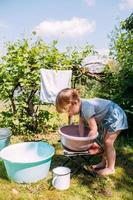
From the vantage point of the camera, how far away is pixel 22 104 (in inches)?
226

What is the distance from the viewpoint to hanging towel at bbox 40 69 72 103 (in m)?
5.52

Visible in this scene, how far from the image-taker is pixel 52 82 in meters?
5.59

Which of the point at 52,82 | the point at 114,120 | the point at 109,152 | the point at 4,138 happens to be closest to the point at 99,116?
the point at 114,120

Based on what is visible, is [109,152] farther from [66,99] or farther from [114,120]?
[66,99]

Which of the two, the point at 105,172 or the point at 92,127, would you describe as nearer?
the point at 92,127

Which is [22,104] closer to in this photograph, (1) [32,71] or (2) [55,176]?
(1) [32,71]

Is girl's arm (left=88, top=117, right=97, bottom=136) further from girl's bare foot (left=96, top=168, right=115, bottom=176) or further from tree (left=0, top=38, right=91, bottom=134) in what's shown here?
tree (left=0, top=38, right=91, bottom=134)

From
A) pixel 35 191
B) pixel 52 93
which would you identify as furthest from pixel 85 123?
pixel 52 93

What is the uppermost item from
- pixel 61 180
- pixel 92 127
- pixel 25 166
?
pixel 92 127

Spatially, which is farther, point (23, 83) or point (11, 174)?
point (23, 83)

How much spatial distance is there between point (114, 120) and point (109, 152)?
44cm

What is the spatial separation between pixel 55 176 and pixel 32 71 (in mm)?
2503

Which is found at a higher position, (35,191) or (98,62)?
(98,62)

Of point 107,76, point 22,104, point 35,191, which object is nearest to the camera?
point 35,191
